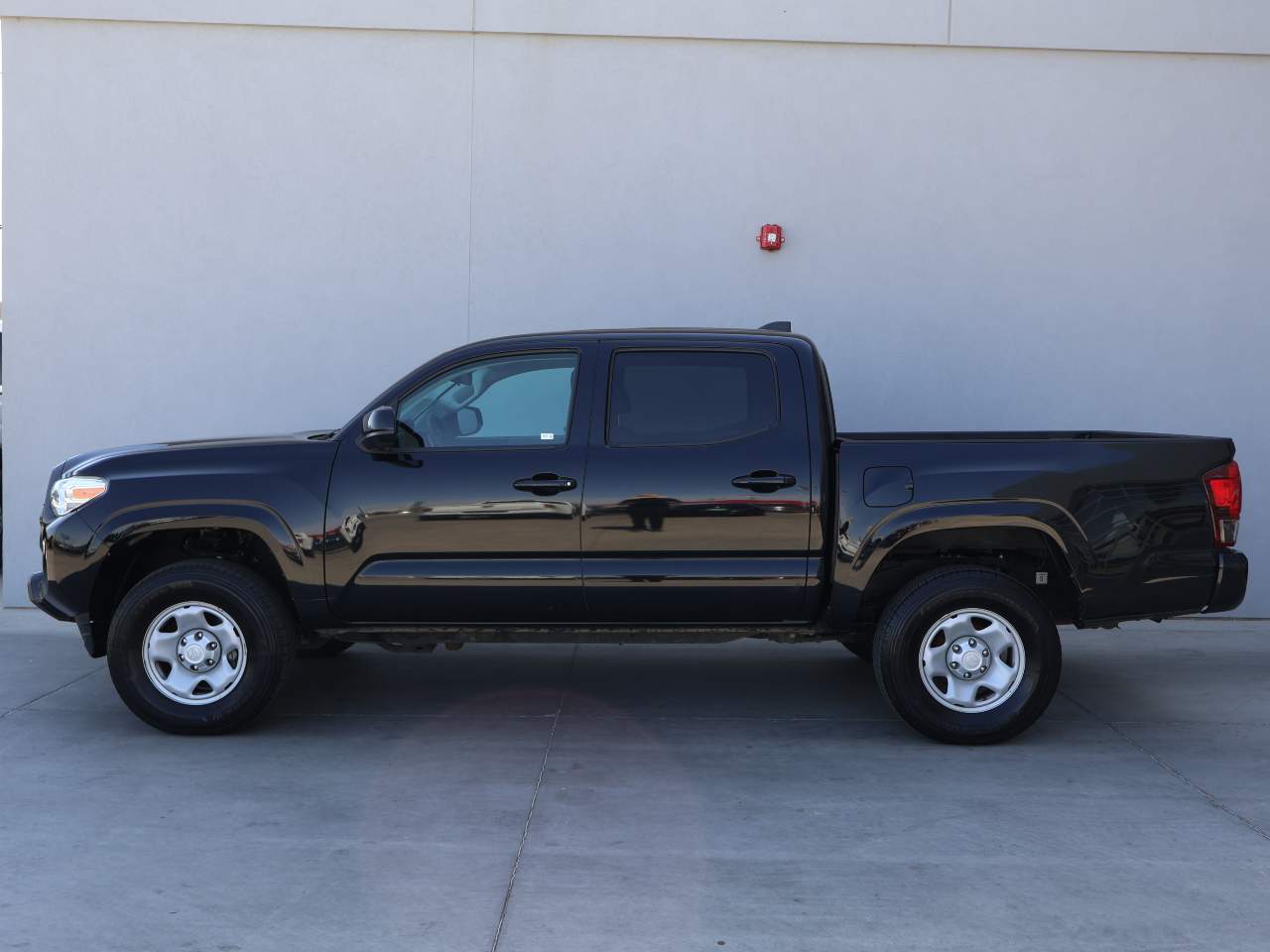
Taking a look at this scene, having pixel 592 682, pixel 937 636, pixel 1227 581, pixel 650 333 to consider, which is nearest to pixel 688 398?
pixel 650 333

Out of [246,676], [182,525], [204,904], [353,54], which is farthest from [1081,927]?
[353,54]

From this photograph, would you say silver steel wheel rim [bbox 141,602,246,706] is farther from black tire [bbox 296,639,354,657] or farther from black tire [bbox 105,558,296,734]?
black tire [bbox 296,639,354,657]

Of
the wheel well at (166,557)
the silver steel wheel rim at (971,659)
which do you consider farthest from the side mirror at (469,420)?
the silver steel wheel rim at (971,659)

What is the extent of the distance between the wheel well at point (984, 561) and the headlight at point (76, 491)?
3.68 m

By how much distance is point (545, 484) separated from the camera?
6.09 meters

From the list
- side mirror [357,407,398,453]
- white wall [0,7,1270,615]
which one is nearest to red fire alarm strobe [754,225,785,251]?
white wall [0,7,1270,615]

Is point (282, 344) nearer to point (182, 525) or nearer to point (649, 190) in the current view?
point (649, 190)

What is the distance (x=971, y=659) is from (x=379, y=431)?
293cm

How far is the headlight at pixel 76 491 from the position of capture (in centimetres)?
620

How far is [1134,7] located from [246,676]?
768 centimetres

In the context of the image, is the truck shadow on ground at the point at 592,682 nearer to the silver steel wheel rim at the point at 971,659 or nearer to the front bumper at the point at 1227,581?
the silver steel wheel rim at the point at 971,659

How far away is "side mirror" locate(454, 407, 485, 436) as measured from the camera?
6270mm

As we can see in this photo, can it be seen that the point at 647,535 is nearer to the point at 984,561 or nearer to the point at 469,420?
the point at 469,420

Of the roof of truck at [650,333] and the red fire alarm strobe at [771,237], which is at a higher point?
the red fire alarm strobe at [771,237]
